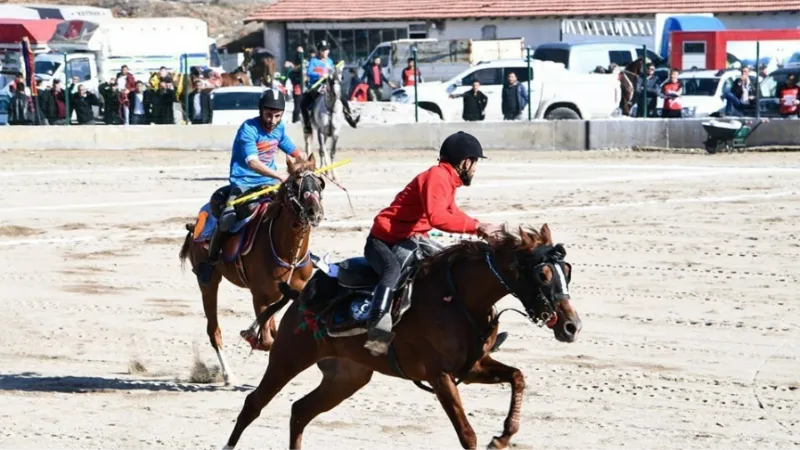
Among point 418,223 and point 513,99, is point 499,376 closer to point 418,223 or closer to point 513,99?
point 418,223

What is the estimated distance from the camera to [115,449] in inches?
370

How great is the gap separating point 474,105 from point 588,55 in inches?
378

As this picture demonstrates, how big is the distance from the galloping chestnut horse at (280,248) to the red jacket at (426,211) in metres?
2.08

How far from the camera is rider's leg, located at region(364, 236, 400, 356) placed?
8117mm

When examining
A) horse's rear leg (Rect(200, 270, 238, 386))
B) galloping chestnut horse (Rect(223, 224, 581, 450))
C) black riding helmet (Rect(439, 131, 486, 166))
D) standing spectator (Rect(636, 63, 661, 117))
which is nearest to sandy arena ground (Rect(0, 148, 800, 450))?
horse's rear leg (Rect(200, 270, 238, 386))

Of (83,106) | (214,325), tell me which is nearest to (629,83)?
(83,106)

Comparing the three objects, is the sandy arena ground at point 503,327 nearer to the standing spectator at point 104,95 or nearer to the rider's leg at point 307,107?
the rider's leg at point 307,107

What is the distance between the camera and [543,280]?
7.62 meters

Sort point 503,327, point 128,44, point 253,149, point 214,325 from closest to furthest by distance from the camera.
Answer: point 214,325 → point 253,149 → point 503,327 → point 128,44

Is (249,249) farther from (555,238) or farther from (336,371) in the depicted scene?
(555,238)

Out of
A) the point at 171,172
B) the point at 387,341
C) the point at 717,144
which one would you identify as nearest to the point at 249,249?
the point at 387,341

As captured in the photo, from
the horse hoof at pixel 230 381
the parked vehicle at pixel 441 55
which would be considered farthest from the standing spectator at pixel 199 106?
the horse hoof at pixel 230 381

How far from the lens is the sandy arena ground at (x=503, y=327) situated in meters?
9.70

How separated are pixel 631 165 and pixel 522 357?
15.7 metres
